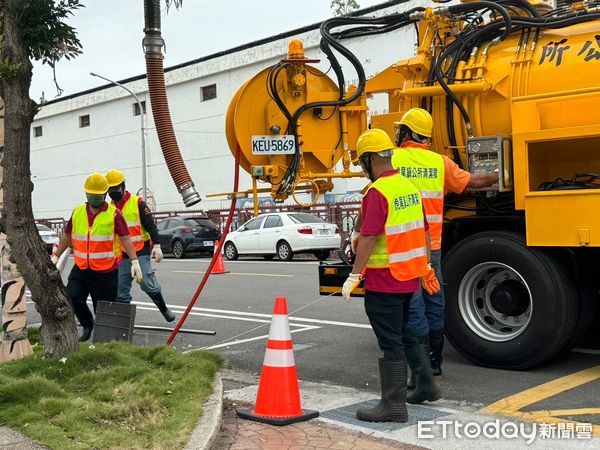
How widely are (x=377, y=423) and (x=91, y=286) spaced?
3.83m

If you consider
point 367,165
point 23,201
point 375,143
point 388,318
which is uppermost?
point 375,143

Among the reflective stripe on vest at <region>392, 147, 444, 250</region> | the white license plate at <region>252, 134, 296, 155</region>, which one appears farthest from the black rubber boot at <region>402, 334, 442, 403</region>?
the white license plate at <region>252, 134, 296, 155</region>

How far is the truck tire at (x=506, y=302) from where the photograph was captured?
20.3 ft

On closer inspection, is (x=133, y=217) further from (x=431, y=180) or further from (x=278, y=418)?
(x=278, y=418)

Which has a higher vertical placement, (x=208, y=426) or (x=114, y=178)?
(x=114, y=178)

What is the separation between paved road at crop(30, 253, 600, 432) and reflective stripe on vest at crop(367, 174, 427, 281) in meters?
1.21

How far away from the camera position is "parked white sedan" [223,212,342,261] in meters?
20.5

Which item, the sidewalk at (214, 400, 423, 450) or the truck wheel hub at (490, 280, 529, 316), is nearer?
the sidewalk at (214, 400, 423, 450)

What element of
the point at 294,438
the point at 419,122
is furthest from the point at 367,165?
the point at 294,438

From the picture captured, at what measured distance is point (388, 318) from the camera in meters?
5.08

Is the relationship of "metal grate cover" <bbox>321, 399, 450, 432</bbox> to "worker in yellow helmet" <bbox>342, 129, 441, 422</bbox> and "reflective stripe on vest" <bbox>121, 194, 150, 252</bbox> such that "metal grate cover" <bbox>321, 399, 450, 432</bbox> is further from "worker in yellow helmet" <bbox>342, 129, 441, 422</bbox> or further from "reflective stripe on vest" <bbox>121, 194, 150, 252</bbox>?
"reflective stripe on vest" <bbox>121, 194, 150, 252</bbox>

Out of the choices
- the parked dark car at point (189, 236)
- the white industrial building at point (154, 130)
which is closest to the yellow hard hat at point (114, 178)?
the white industrial building at point (154, 130)

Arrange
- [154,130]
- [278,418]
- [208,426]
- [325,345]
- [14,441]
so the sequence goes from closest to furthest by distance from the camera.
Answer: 1. [14,441]
2. [208,426]
3. [278,418]
4. [325,345]
5. [154,130]

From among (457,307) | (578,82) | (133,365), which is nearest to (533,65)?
(578,82)
